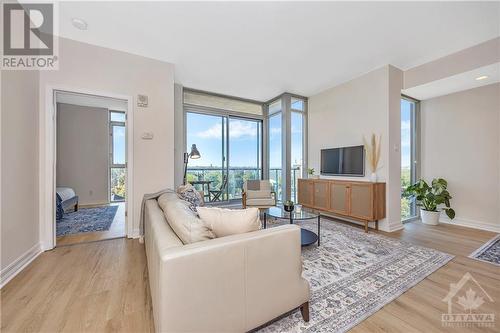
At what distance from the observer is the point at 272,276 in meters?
1.19

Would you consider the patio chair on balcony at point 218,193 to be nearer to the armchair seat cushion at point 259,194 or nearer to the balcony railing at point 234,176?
the balcony railing at point 234,176

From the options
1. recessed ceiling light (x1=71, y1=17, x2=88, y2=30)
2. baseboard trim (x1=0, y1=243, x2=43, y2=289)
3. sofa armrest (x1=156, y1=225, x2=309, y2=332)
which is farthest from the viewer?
recessed ceiling light (x1=71, y1=17, x2=88, y2=30)

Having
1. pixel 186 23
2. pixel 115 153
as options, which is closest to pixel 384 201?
pixel 186 23

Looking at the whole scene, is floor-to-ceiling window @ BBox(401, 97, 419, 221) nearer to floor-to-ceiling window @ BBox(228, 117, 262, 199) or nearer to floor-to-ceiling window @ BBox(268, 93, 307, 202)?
floor-to-ceiling window @ BBox(268, 93, 307, 202)

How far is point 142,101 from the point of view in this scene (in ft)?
10.0

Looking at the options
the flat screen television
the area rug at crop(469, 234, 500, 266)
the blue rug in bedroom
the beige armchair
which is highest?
the flat screen television

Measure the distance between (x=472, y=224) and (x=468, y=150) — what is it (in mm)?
1312

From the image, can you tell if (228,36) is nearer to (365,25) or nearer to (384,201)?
(365,25)

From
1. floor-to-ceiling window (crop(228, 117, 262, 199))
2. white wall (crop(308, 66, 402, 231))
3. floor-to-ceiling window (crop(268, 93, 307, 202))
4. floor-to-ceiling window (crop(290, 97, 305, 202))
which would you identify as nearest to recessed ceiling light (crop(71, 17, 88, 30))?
floor-to-ceiling window (crop(228, 117, 262, 199))

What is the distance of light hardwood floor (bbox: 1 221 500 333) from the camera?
1353mm

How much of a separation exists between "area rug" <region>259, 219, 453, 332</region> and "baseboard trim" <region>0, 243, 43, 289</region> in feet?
7.77

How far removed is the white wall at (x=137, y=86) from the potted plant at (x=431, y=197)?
4.53m

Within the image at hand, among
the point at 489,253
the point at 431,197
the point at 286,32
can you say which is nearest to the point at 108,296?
the point at 286,32

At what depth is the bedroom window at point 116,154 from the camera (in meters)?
5.83
